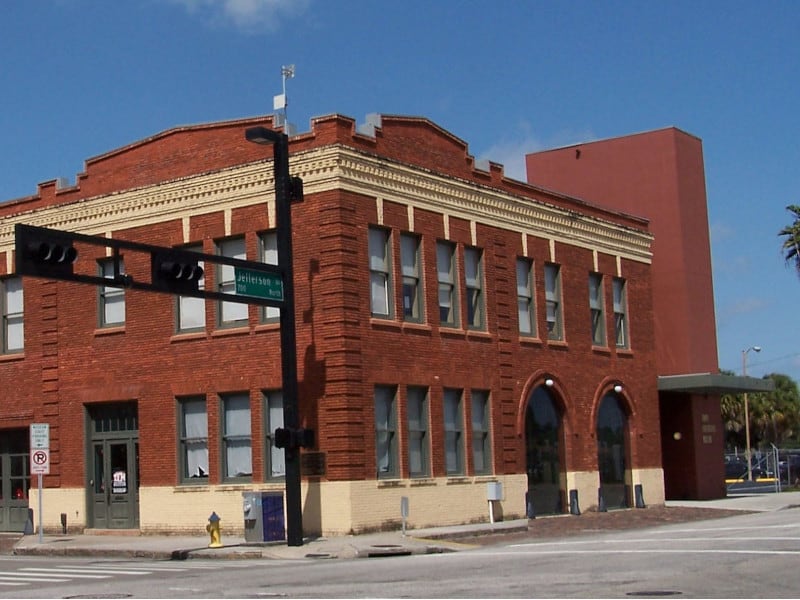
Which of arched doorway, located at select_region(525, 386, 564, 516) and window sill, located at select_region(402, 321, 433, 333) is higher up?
window sill, located at select_region(402, 321, 433, 333)

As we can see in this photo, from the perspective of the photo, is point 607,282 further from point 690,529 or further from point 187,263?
point 187,263

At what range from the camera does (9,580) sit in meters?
20.2

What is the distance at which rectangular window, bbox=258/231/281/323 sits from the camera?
29.8 meters

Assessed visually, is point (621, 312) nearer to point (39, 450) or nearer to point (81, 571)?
point (39, 450)

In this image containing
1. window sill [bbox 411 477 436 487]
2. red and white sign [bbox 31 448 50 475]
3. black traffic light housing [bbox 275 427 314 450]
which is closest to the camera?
black traffic light housing [bbox 275 427 314 450]

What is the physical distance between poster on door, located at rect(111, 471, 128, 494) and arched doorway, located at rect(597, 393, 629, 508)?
1441 cm

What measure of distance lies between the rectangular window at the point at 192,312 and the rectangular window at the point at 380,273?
4312mm

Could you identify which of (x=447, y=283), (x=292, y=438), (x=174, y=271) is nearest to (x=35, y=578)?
(x=174, y=271)

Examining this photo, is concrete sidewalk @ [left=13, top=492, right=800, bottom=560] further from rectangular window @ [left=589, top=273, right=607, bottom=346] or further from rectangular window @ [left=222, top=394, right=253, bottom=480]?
rectangular window @ [left=589, top=273, right=607, bottom=346]

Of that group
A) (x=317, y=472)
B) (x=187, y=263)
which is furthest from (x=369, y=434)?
(x=187, y=263)

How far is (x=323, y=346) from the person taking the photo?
28531mm

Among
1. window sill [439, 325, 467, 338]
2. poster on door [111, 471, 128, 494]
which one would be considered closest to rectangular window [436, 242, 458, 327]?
window sill [439, 325, 467, 338]

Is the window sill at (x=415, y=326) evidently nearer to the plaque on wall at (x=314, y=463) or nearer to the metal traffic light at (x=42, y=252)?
the plaque on wall at (x=314, y=463)

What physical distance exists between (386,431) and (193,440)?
16.1 feet
